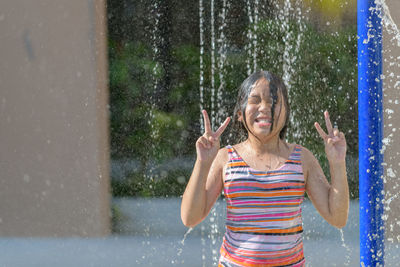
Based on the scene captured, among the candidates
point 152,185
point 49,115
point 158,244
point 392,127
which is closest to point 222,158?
point 158,244

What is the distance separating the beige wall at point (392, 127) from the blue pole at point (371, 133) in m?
3.10

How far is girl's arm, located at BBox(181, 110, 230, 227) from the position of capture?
1845mm

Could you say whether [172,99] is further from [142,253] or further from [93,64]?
[142,253]

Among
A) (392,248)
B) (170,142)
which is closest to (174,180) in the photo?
(170,142)

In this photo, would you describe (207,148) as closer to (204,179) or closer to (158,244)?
(204,179)

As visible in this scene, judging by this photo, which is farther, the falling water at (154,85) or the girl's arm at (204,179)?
the falling water at (154,85)

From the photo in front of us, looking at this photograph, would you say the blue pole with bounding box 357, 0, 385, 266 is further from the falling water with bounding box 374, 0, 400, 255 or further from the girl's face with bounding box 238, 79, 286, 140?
the falling water with bounding box 374, 0, 400, 255

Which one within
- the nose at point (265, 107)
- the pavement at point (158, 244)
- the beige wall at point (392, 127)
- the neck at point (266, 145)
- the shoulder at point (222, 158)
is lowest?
the pavement at point (158, 244)

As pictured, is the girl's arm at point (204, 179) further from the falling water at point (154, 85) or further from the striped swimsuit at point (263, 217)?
the falling water at point (154, 85)

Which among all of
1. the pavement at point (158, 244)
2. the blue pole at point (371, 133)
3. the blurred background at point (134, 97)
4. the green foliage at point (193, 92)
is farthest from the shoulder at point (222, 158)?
the green foliage at point (193, 92)

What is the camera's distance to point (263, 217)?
1.81 m

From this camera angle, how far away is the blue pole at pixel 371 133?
221 centimetres

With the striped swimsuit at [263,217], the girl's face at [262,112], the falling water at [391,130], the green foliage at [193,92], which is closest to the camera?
the striped swimsuit at [263,217]

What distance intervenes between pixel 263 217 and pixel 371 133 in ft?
1.98
